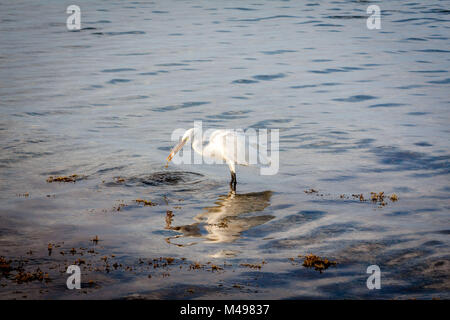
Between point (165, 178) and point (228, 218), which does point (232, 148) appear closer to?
point (165, 178)

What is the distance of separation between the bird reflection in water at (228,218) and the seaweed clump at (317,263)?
4.36 ft

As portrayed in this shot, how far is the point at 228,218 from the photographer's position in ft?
31.1

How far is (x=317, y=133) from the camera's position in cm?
1509

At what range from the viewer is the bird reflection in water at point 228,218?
8.73 metres

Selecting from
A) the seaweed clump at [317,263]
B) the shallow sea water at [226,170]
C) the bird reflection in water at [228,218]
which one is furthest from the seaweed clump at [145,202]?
the seaweed clump at [317,263]

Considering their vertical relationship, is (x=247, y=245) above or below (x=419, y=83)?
below

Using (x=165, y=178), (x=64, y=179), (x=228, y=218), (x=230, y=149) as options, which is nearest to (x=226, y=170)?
(x=230, y=149)

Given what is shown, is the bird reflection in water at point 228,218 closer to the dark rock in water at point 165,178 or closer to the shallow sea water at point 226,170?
the shallow sea water at point 226,170

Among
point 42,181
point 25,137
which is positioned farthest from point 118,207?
point 25,137

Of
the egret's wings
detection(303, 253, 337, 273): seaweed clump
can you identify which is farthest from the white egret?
detection(303, 253, 337, 273): seaweed clump

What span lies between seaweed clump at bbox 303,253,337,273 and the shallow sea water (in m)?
0.10
